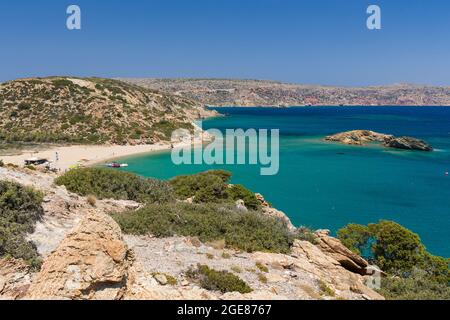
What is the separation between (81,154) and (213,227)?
53472 mm

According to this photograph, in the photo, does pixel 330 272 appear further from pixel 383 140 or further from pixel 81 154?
Answer: pixel 383 140

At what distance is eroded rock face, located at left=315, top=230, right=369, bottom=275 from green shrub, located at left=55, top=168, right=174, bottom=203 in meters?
11.1

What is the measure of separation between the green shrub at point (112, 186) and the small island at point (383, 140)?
72005 mm

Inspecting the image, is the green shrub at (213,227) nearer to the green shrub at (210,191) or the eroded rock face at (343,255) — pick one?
the eroded rock face at (343,255)

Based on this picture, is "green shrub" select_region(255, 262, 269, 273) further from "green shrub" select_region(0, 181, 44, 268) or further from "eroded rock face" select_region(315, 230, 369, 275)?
"green shrub" select_region(0, 181, 44, 268)

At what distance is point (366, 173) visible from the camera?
185 ft

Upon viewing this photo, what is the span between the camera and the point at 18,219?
13922 mm

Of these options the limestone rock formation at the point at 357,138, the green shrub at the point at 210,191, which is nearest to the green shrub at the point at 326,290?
the green shrub at the point at 210,191

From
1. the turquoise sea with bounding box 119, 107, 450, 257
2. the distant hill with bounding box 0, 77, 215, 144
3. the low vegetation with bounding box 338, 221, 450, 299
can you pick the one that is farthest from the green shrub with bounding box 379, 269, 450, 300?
the distant hill with bounding box 0, 77, 215, 144

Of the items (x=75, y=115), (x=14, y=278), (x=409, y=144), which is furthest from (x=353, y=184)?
(x=75, y=115)

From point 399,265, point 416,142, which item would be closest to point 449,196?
point 399,265

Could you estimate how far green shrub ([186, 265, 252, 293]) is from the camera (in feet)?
34.5

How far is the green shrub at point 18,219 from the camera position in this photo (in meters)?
11.1
